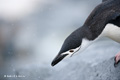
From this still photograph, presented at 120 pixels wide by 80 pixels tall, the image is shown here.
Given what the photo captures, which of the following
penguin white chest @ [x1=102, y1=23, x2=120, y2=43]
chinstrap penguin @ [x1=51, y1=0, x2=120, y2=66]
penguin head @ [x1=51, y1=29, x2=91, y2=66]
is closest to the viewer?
penguin head @ [x1=51, y1=29, x2=91, y2=66]

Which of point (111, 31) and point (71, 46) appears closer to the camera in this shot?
point (71, 46)

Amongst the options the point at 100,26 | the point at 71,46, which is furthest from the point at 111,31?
the point at 71,46

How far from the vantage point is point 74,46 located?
1.82 m

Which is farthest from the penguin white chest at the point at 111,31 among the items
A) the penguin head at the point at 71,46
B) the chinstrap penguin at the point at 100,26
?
the penguin head at the point at 71,46

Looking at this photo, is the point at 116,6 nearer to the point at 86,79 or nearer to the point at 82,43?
the point at 82,43

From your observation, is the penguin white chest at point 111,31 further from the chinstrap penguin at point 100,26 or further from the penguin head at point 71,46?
the penguin head at point 71,46

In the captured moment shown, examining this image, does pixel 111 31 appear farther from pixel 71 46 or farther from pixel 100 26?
pixel 71 46

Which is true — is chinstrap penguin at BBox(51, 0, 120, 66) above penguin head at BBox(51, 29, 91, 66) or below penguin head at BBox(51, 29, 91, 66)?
above

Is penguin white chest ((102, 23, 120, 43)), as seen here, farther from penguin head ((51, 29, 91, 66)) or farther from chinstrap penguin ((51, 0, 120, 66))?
penguin head ((51, 29, 91, 66))

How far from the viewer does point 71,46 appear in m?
1.81

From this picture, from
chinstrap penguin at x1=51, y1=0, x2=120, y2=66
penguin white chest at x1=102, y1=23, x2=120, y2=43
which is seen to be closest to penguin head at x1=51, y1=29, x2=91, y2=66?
chinstrap penguin at x1=51, y1=0, x2=120, y2=66

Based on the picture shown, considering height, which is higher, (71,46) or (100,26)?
(100,26)

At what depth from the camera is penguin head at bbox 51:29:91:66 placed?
1.81 meters

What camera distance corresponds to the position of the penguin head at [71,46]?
1.81 meters
